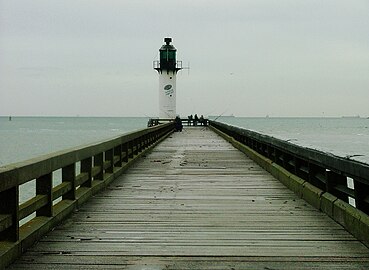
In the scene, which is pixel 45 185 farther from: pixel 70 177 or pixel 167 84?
pixel 167 84

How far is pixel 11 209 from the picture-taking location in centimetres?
435

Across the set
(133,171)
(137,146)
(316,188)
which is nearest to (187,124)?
(137,146)

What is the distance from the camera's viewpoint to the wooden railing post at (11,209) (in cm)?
432

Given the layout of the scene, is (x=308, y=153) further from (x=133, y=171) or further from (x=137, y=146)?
(x=137, y=146)

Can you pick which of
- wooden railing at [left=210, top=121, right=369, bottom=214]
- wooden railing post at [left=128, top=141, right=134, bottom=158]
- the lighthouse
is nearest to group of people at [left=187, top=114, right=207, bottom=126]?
the lighthouse

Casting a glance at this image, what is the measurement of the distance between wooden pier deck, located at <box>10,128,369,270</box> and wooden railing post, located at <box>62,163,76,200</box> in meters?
0.23

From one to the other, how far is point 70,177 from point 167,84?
1590 inches

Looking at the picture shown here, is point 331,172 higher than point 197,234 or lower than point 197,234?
higher

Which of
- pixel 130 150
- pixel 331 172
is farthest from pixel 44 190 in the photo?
pixel 130 150

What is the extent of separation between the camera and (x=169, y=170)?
11586 mm

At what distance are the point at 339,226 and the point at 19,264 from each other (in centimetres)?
316

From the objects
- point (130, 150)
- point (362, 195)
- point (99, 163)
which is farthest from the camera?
point (130, 150)

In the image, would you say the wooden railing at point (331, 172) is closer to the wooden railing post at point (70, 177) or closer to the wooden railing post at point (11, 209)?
the wooden railing post at point (70, 177)

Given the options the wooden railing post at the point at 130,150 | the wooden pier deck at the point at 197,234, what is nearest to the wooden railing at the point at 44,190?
the wooden pier deck at the point at 197,234
